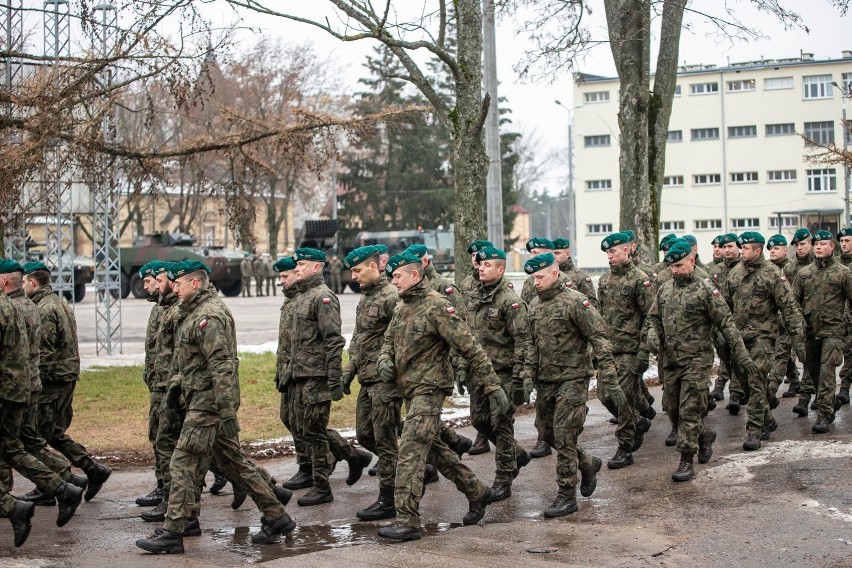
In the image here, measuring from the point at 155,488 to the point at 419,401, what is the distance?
122 inches

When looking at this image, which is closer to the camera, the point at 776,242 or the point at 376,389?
the point at 376,389

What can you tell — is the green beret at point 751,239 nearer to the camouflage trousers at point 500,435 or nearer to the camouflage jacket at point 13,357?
the camouflage trousers at point 500,435

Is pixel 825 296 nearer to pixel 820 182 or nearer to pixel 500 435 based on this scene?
pixel 500 435

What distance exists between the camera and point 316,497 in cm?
923

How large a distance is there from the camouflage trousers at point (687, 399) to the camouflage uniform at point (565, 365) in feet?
3.61

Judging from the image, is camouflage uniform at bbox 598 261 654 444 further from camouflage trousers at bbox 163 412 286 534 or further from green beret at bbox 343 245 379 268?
camouflage trousers at bbox 163 412 286 534

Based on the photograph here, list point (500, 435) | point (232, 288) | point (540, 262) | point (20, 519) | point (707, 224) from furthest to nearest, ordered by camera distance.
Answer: point (707, 224) → point (232, 288) → point (500, 435) → point (540, 262) → point (20, 519)

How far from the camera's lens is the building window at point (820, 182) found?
2478 inches

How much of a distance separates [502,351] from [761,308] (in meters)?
3.10

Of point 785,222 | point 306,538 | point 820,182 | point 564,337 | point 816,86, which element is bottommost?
point 306,538

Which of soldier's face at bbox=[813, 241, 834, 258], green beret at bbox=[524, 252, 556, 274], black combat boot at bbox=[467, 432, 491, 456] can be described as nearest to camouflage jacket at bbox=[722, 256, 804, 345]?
soldier's face at bbox=[813, 241, 834, 258]

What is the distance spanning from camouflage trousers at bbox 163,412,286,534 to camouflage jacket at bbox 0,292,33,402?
59.3 inches

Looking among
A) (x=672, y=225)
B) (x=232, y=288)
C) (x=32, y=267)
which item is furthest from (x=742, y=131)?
(x=32, y=267)

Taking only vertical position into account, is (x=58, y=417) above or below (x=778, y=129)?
below
